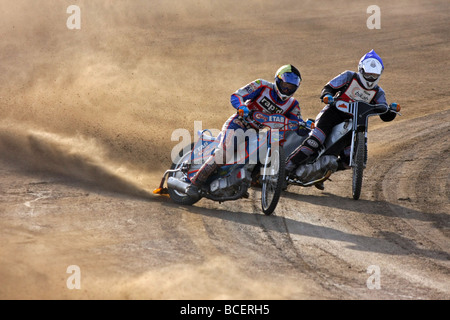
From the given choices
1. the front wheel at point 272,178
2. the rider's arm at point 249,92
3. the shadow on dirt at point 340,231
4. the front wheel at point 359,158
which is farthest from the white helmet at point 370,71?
the front wheel at point 272,178

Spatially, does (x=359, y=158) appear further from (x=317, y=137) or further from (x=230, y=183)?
(x=230, y=183)

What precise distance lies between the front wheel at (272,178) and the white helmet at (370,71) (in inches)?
97.1

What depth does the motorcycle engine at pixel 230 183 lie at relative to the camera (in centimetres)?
1044

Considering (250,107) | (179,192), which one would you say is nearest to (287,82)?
(250,107)

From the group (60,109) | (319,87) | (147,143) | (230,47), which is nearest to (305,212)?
(147,143)

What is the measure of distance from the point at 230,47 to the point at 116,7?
7354 millimetres

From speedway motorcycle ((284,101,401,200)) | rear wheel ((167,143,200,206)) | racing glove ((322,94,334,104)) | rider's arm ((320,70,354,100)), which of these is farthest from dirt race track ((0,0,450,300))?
rider's arm ((320,70,354,100))

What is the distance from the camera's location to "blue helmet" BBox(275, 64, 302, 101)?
1036cm

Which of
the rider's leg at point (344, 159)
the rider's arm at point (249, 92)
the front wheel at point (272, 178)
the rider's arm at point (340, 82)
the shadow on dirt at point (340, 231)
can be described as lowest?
the shadow on dirt at point (340, 231)

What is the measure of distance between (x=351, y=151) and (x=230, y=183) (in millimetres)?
2232

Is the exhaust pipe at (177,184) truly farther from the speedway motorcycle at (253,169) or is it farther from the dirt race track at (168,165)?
the dirt race track at (168,165)

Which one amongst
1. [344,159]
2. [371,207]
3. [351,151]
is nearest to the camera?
[371,207]

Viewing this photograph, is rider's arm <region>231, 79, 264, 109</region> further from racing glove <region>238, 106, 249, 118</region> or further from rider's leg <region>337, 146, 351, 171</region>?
rider's leg <region>337, 146, 351, 171</region>

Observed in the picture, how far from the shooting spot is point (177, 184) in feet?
36.0
